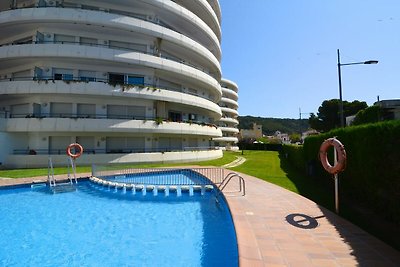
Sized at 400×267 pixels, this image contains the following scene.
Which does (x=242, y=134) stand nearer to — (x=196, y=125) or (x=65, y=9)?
(x=196, y=125)

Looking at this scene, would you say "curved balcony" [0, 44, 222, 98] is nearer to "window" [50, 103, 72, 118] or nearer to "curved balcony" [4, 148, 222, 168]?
"window" [50, 103, 72, 118]

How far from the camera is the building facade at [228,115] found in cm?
6950

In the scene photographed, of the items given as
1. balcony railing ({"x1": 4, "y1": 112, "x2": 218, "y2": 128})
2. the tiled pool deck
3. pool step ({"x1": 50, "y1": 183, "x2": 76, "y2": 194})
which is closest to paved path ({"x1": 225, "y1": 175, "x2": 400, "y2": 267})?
the tiled pool deck

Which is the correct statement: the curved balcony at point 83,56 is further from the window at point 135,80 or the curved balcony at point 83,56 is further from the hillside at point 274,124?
the hillside at point 274,124

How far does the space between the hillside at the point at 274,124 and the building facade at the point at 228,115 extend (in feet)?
269

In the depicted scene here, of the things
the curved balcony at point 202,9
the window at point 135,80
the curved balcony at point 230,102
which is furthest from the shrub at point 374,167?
the curved balcony at point 230,102

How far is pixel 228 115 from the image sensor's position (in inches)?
2990

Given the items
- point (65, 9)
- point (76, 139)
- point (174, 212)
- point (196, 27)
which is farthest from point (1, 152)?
point (196, 27)

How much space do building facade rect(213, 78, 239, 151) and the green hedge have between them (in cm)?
5493

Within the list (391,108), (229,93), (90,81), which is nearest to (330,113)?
(229,93)

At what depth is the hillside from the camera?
547ft

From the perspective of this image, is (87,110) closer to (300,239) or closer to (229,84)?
(300,239)

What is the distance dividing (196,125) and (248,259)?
88.4ft

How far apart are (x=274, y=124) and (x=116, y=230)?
6840 inches
